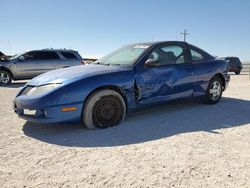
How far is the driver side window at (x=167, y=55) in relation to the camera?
208 inches

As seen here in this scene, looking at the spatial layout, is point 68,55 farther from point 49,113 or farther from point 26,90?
point 49,113

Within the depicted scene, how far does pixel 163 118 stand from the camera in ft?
17.0

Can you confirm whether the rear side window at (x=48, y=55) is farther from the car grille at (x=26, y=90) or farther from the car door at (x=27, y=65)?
the car grille at (x=26, y=90)

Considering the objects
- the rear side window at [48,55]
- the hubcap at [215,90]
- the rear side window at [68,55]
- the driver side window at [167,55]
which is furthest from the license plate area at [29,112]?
the rear side window at [68,55]

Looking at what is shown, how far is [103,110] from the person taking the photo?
176 inches

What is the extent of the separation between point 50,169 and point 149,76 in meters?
2.62

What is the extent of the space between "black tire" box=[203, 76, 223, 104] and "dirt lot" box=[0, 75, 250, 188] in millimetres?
1085

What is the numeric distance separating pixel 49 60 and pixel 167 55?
9.23m

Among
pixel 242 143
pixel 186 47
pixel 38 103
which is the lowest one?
pixel 242 143

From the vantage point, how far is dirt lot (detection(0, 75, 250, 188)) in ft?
8.97

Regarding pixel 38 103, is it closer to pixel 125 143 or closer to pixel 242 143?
pixel 125 143

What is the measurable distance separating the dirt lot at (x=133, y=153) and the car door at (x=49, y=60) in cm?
858

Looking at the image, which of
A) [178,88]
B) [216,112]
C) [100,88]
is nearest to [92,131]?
[100,88]

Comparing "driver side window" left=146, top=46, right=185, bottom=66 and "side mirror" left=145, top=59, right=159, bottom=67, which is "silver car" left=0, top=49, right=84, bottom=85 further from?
"side mirror" left=145, top=59, right=159, bottom=67
